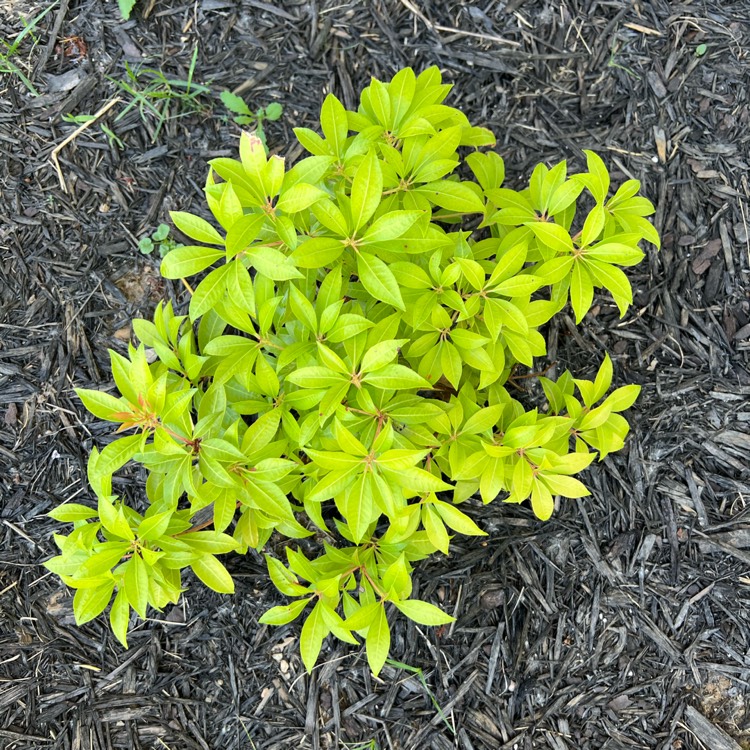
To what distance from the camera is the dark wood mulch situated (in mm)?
2492

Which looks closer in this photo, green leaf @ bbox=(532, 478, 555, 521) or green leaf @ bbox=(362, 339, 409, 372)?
green leaf @ bbox=(362, 339, 409, 372)

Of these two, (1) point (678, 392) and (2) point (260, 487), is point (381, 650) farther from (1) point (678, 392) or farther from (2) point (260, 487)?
(1) point (678, 392)

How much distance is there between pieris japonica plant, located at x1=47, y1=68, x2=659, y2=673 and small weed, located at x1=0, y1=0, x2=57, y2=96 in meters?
1.84

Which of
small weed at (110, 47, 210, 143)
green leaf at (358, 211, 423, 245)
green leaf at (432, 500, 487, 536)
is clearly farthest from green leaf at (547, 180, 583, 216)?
small weed at (110, 47, 210, 143)

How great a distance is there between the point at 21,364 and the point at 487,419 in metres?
2.13

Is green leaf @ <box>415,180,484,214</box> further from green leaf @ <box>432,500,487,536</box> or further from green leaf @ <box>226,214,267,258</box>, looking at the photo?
green leaf @ <box>432,500,487,536</box>

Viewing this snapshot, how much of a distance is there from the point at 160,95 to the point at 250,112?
417 millimetres

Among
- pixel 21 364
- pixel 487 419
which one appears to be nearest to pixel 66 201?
pixel 21 364

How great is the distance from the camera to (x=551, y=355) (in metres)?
2.60

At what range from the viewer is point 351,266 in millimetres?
1866

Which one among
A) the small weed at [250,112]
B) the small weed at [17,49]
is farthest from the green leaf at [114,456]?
the small weed at [17,49]

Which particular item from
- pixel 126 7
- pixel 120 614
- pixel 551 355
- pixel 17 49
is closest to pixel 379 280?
pixel 120 614

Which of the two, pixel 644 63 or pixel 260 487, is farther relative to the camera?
pixel 644 63

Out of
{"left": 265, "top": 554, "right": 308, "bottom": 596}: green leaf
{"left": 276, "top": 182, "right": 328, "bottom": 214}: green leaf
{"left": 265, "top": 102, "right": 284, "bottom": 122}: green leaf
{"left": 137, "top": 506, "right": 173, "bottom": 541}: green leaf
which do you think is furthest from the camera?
{"left": 265, "top": 102, "right": 284, "bottom": 122}: green leaf
